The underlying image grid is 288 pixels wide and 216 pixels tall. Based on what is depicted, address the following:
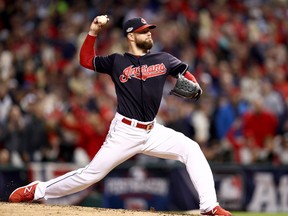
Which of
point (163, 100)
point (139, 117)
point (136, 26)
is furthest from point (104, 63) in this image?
point (163, 100)

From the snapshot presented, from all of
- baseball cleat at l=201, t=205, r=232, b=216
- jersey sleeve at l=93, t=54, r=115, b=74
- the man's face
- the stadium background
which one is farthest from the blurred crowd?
baseball cleat at l=201, t=205, r=232, b=216

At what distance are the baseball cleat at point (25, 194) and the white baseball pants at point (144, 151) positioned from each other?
0.32m

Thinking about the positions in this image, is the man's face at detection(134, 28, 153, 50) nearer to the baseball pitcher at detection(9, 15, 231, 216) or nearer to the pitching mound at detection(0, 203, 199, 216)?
the baseball pitcher at detection(9, 15, 231, 216)

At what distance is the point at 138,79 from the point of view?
849 cm

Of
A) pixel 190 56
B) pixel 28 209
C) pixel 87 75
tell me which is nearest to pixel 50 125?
pixel 87 75

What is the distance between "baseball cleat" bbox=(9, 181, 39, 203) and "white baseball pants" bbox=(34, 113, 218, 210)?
32cm

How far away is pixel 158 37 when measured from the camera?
17.9 m

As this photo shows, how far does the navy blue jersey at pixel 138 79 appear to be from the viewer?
8.49m

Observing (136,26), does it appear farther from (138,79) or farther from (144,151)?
(144,151)

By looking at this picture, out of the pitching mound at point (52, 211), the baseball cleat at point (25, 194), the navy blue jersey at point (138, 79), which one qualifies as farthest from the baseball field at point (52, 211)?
the navy blue jersey at point (138, 79)

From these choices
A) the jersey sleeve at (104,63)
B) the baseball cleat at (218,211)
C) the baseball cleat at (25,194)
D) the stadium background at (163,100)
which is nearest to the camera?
the baseball cleat at (218,211)

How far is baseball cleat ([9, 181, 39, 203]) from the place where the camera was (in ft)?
29.1

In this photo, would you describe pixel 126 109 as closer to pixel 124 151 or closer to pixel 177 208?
pixel 124 151

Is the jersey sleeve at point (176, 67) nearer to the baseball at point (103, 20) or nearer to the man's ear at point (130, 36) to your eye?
the man's ear at point (130, 36)
